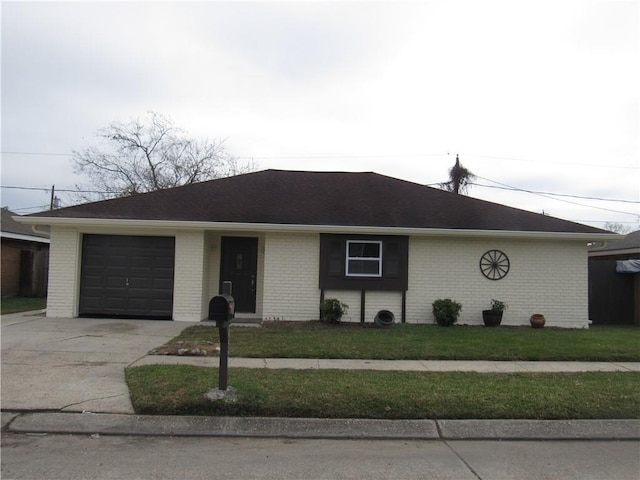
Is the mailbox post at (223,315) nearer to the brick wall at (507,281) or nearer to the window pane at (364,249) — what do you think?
the window pane at (364,249)

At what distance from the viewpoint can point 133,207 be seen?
13.4 metres

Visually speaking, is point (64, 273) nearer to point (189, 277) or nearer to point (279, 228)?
point (189, 277)

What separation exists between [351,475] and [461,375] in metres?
3.69

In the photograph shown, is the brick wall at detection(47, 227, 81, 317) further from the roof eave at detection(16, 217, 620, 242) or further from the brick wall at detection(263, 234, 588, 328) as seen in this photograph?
the brick wall at detection(263, 234, 588, 328)

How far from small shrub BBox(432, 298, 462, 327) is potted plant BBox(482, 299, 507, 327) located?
31.8 inches

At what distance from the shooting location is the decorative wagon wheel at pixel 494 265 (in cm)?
1343

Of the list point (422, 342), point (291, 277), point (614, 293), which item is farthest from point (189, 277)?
point (614, 293)

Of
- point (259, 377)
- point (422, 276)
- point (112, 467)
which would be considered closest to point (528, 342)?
A: point (422, 276)

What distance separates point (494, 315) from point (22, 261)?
19282 mm

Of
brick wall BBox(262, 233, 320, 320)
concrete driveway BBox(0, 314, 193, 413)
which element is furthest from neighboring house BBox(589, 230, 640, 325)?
concrete driveway BBox(0, 314, 193, 413)

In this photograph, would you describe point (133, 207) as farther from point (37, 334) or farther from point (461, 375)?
point (461, 375)

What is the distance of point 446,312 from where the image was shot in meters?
12.6

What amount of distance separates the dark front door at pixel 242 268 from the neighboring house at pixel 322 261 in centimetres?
43

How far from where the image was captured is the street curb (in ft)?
17.0
